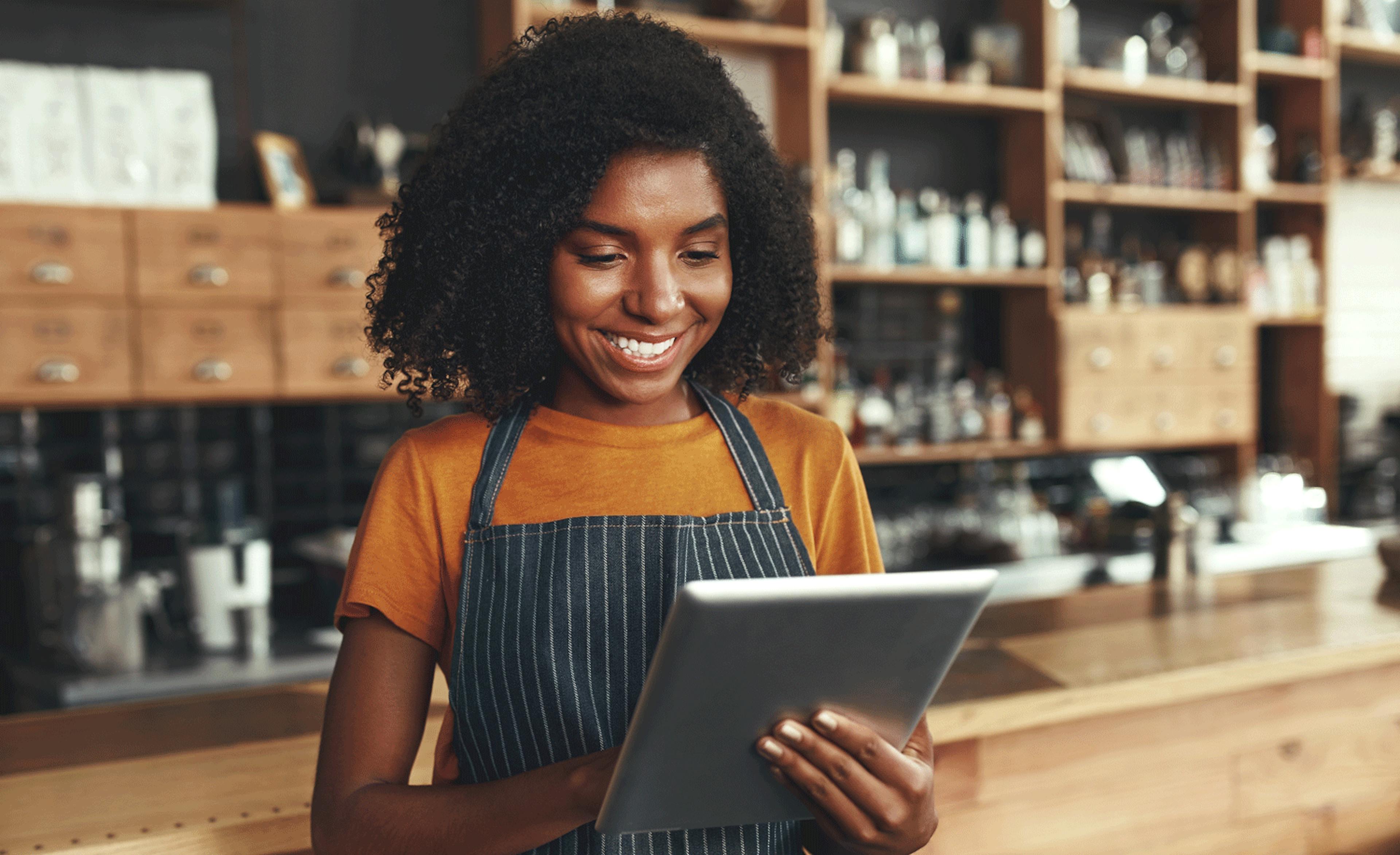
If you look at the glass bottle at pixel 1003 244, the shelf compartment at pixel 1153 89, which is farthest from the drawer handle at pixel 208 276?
the shelf compartment at pixel 1153 89

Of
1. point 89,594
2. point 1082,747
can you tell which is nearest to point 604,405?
point 1082,747

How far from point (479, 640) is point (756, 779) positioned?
0.27 metres

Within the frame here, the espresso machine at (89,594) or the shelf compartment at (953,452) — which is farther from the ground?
the shelf compartment at (953,452)

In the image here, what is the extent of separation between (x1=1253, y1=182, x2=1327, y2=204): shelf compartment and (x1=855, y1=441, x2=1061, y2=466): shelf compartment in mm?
1409

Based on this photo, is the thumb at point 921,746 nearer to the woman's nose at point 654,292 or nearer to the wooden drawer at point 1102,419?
the woman's nose at point 654,292

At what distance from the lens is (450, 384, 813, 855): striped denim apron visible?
95 cm

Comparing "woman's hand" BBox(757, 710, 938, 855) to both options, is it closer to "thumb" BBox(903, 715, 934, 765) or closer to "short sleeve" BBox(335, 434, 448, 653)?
"thumb" BBox(903, 715, 934, 765)

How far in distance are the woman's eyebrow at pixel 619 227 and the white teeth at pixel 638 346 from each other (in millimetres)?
89

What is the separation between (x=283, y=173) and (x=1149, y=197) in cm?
294

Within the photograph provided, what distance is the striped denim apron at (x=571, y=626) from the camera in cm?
95

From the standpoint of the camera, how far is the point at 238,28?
3166 mm

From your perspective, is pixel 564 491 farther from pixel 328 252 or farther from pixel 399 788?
pixel 328 252

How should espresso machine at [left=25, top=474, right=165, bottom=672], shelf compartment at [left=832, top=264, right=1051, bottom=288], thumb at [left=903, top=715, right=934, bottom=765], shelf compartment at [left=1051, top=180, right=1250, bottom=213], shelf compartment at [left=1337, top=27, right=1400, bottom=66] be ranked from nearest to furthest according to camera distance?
thumb at [left=903, top=715, right=934, bottom=765]
espresso machine at [left=25, top=474, right=165, bottom=672]
shelf compartment at [left=832, top=264, right=1051, bottom=288]
shelf compartment at [left=1051, top=180, right=1250, bottom=213]
shelf compartment at [left=1337, top=27, right=1400, bottom=66]

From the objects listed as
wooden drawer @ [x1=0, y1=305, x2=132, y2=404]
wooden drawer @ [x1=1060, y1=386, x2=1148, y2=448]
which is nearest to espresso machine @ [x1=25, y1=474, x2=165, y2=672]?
wooden drawer @ [x1=0, y1=305, x2=132, y2=404]
